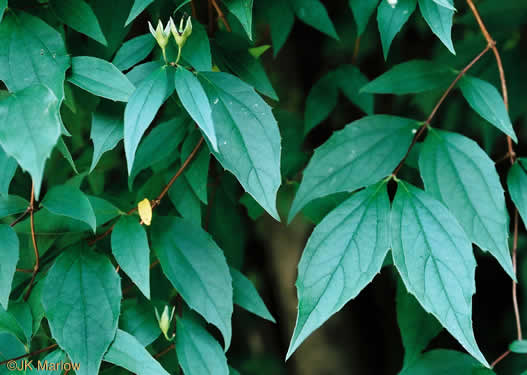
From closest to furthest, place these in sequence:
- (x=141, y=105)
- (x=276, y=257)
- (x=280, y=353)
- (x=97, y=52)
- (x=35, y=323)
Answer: (x=141, y=105)
(x=35, y=323)
(x=97, y=52)
(x=276, y=257)
(x=280, y=353)

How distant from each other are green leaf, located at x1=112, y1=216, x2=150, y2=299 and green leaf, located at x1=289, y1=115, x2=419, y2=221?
22cm

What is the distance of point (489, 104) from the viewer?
0.82 meters

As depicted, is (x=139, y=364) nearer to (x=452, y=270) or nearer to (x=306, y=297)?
(x=306, y=297)

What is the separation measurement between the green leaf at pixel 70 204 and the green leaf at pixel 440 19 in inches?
18.9

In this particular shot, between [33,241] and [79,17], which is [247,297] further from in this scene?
[79,17]

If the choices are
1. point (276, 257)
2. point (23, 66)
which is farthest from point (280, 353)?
point (23, 66)

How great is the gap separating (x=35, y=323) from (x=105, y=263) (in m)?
0.12

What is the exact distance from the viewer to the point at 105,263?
74 centimetres

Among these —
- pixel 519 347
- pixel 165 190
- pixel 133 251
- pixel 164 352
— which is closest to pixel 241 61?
pixel 165 190

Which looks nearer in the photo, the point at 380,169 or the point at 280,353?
the point at 380,169

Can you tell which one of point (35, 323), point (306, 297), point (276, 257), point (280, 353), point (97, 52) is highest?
point (97, 52)

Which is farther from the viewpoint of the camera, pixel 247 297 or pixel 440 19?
pixel 247 297

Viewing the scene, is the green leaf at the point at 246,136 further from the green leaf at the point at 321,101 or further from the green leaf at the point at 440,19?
the green leaf at the point at 321,101

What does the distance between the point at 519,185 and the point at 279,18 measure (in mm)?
481
